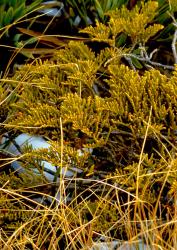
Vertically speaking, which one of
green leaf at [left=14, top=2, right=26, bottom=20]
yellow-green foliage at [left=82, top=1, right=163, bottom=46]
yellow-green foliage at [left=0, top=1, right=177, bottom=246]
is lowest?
yellow-green foliage at [left=0, top=1, right=177, bottom=246]

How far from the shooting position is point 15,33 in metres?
3.77

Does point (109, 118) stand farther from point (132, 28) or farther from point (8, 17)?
point (8, 17)

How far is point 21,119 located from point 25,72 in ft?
0.87

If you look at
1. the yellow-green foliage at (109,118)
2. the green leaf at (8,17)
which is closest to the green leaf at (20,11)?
the green leaf at (8,17)

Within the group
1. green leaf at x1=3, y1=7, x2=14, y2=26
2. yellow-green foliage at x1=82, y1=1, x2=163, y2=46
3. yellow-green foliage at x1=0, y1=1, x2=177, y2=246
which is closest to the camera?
yellow-green foliage at x1=0, y1=1, x2=177, y2=246

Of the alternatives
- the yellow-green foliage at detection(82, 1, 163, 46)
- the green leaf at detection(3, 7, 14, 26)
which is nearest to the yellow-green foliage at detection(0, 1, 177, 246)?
the yellow-green foliage at detection(82, 1, 163, 46)

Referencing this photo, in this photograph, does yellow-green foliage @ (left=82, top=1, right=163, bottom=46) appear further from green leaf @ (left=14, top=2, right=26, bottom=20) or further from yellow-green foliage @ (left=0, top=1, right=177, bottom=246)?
green leaf @ (left=14, top=2, right=26, bottom=20)

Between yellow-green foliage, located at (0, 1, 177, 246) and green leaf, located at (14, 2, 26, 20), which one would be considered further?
green leaf, located at (14, 2, 26, 20)

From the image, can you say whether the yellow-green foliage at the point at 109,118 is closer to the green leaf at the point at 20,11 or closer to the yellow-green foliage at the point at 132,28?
the yellow-green foliage at the point at 132,28

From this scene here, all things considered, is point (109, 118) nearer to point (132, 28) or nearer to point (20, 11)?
point (132, 28)

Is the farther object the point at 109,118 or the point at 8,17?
the point at 8,17

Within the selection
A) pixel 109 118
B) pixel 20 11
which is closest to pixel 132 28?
pixel 109 118

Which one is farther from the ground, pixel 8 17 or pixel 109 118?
pixel 8 17

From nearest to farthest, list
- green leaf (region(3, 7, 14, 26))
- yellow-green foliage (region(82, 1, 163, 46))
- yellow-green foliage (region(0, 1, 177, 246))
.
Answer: yellow-green foliage (region(0, 1, 177, 246)) → yellow-green foliage (region(82, 1, 163, 46)) → green leaf (region(3, 7, 14, 26))
